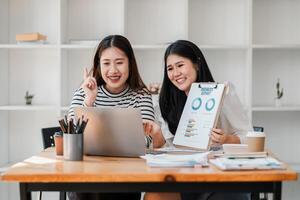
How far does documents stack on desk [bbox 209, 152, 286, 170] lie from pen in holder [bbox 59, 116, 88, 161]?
52 centimetres

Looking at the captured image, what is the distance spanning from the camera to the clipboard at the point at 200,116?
2209mm

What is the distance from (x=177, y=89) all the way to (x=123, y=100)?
0.30 m

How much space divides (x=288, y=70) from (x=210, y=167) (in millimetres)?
2605

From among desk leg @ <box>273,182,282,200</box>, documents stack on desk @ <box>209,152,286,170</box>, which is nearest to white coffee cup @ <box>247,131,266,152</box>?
documents stack on desk @ <box>209,152,286,170</box>

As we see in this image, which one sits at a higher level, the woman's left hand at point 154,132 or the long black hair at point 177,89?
the long black hair at point 177,89

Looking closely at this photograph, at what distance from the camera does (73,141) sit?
6.32 feet

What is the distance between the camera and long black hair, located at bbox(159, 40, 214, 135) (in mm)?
2578

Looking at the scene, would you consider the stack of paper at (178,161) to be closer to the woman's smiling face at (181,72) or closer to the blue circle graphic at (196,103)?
the blue circle graphic at (196,103)

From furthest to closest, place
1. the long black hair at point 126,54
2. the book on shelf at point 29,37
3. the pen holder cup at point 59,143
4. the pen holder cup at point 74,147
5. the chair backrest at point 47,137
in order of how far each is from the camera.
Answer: the book on shelf at point 29,37
the chair backrest at point 47,137
the long black hair at point 126,54
the pen holder cup at point 59,143
the pen holder cup at point 74,147

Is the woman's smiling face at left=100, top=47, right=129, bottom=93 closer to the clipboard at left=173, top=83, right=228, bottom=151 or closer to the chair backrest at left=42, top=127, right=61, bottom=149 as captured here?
the clipboard at left=173, top=83, right=228, bottom=151

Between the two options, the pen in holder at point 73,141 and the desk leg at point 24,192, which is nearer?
the desk leg at point 24,192

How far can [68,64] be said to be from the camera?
410 centimetres

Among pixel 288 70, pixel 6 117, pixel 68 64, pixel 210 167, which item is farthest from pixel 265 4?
pixel 210 167

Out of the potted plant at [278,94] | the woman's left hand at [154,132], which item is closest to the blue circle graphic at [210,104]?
the woman's left hand at [154,132]
